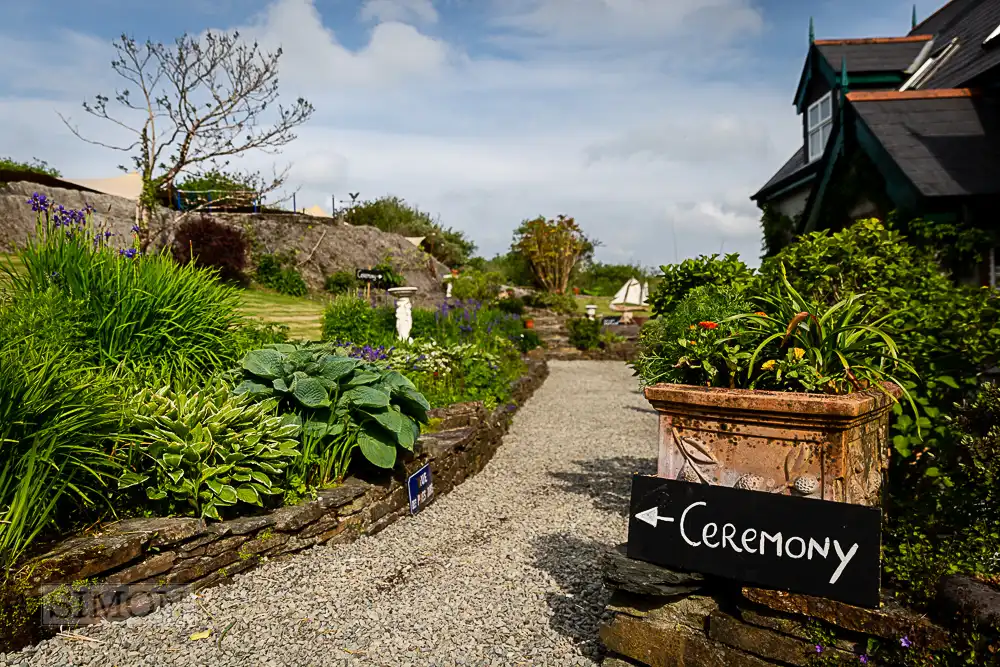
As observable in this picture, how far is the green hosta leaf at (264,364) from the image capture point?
4.07 meters

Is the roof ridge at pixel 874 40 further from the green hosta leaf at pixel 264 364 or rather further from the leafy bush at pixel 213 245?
the leafy bush at pixel 213 245

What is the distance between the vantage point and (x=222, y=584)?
317 cm

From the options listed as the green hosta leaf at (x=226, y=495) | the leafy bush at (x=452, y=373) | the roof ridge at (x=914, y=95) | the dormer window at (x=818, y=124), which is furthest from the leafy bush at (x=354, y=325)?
the dormer window at (x=818, y=124)

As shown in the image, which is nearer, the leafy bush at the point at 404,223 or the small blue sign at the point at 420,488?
the small blue sign at the point at 420,488

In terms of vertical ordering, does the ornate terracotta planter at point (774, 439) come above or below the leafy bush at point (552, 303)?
below

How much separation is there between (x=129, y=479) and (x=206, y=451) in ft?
1.22

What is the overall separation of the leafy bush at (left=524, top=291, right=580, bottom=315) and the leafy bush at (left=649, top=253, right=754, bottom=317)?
590 inches

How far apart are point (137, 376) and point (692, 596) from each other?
3324 mm

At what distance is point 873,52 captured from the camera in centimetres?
966

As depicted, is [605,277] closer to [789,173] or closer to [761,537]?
[789,173]

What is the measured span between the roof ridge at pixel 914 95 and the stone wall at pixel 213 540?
6467 mm

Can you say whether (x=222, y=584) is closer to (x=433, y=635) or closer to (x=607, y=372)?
(x=433, y=635)

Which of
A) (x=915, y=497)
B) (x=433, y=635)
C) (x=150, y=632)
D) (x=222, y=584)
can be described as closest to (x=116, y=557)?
(x=150, y=632)

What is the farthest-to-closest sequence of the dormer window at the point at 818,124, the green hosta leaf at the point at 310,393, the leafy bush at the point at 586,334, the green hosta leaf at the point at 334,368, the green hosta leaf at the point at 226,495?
the leafy bush at the point at 586,334, the dormer window at the point at 818,124, the green hosta leaf at the point at 334,368, the green hosta leaf at the point at 310,393, the green hosta leaf at the point at 226,495
